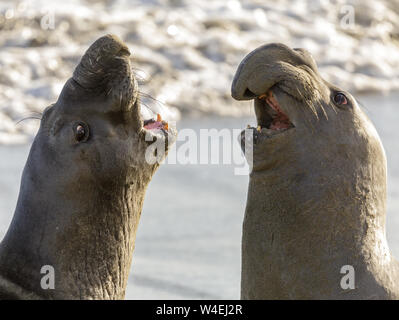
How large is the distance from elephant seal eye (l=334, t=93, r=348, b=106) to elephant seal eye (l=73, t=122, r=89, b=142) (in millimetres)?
1362

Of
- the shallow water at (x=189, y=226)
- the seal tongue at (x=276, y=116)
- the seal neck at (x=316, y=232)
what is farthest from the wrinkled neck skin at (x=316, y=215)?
the shallow water at (x=189, y=226)

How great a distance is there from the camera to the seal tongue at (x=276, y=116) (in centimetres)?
555

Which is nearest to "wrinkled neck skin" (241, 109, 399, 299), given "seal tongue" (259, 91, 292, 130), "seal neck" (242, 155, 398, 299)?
"seal neck" (242, 155, 398, 299)

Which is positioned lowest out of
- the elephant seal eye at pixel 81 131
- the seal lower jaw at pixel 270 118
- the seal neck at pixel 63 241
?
the seal neck at pixel 63 241

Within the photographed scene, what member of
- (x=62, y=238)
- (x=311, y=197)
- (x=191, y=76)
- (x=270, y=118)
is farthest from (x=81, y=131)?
(x=191, y=76)

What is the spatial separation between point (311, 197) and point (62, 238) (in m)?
1.32

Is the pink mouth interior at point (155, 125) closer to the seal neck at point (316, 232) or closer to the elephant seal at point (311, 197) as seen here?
the elephant seal at point (311, 197)

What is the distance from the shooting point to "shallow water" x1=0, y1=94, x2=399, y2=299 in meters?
8.05

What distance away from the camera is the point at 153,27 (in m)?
14.6

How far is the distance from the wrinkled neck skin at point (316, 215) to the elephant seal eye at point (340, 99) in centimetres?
17

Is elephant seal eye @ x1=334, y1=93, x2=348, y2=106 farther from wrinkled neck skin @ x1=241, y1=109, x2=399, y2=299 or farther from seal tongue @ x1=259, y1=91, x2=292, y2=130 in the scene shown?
seal tongue @ x1=259, y1=91, x2=292, y2=130

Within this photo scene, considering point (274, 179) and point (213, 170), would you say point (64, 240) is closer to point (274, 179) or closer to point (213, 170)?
point (274, 179)

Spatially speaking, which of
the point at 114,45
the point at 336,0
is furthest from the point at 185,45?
the point at 114,45
